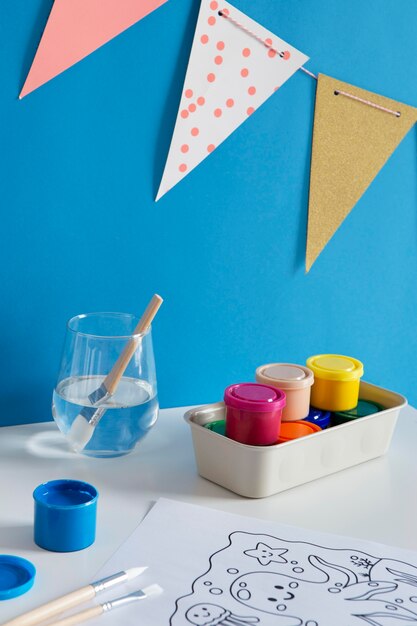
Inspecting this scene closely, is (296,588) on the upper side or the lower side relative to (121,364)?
lower

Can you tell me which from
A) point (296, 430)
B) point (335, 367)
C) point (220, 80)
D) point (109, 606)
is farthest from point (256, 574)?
point (220, 80)

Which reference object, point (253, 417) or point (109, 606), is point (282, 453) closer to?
point (253, 417)

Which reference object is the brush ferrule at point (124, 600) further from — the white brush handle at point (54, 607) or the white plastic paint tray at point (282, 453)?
the white plastic paint tray at point (282, 453)

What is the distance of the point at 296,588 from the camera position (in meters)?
0.72

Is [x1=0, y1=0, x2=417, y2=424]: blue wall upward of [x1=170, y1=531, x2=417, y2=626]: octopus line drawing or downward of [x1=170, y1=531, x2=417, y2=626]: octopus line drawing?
upward

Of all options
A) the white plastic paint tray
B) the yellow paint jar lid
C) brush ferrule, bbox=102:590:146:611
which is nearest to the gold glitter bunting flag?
the yellow paint jar lid

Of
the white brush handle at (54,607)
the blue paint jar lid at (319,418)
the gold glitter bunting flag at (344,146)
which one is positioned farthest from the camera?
the gold glitter bunting flag at (344,146)

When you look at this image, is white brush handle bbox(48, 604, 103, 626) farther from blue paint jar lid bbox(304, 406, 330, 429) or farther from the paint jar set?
blue paint jar lid bbox(304, 406, 330, 429)

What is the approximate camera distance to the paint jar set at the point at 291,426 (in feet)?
2.91

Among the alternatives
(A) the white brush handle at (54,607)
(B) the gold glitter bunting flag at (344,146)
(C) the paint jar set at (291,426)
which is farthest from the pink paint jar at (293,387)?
(A) the white brush handle at (54,607)

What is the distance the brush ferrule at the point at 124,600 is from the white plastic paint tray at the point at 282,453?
223 mm

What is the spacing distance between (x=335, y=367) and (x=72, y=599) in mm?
480

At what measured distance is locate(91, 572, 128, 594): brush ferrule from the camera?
691mm

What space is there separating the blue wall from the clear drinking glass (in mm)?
95
